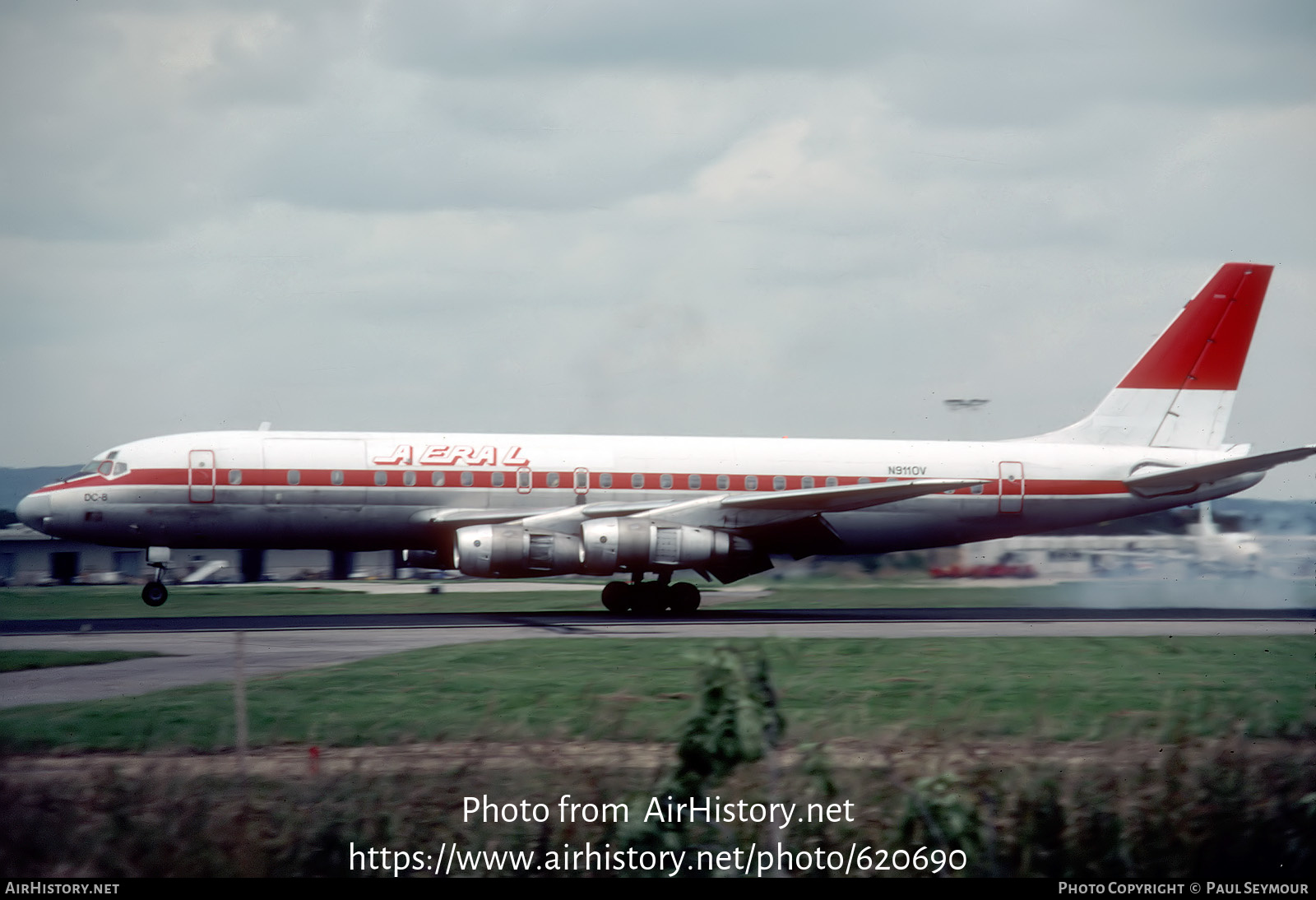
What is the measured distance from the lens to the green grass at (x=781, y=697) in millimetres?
9906

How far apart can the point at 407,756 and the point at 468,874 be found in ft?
6.10

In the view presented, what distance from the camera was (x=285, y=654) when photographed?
59.2ft

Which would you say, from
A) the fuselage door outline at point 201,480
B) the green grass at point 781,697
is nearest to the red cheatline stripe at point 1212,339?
the green grass at point 781,697

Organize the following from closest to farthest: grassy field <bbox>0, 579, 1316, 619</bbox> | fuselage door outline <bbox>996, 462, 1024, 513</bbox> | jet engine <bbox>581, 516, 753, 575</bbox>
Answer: jet engine <bbox>581, 516, 753, 575</bbox> < grassy field <bbox>0, 579, 1316, 619</bbox> < fuselage door outline <bbox>996, 462, 1024, 513</bbox>

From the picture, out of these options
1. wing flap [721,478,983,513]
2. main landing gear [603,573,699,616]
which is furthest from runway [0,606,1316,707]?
wing flap [721,478,983,513]

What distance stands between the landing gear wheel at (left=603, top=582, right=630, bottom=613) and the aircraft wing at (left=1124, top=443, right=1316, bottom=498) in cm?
1241

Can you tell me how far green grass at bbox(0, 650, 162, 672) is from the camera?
17328 millimetres

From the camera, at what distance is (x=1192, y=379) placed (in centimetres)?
3192

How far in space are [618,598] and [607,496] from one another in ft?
7.51

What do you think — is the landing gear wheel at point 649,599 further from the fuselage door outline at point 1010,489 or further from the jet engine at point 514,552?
the fuselage door outline at point 1010,489

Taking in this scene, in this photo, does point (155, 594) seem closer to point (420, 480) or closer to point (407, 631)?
point (420, 480)

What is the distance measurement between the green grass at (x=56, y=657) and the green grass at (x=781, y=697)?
3903 mm

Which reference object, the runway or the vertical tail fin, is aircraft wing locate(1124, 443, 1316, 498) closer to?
the vertical tail fin

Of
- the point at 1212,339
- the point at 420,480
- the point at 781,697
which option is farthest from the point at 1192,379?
the point at 781,697
